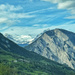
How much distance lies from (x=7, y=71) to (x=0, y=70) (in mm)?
7721

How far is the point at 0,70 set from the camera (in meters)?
169

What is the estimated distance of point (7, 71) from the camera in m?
174
